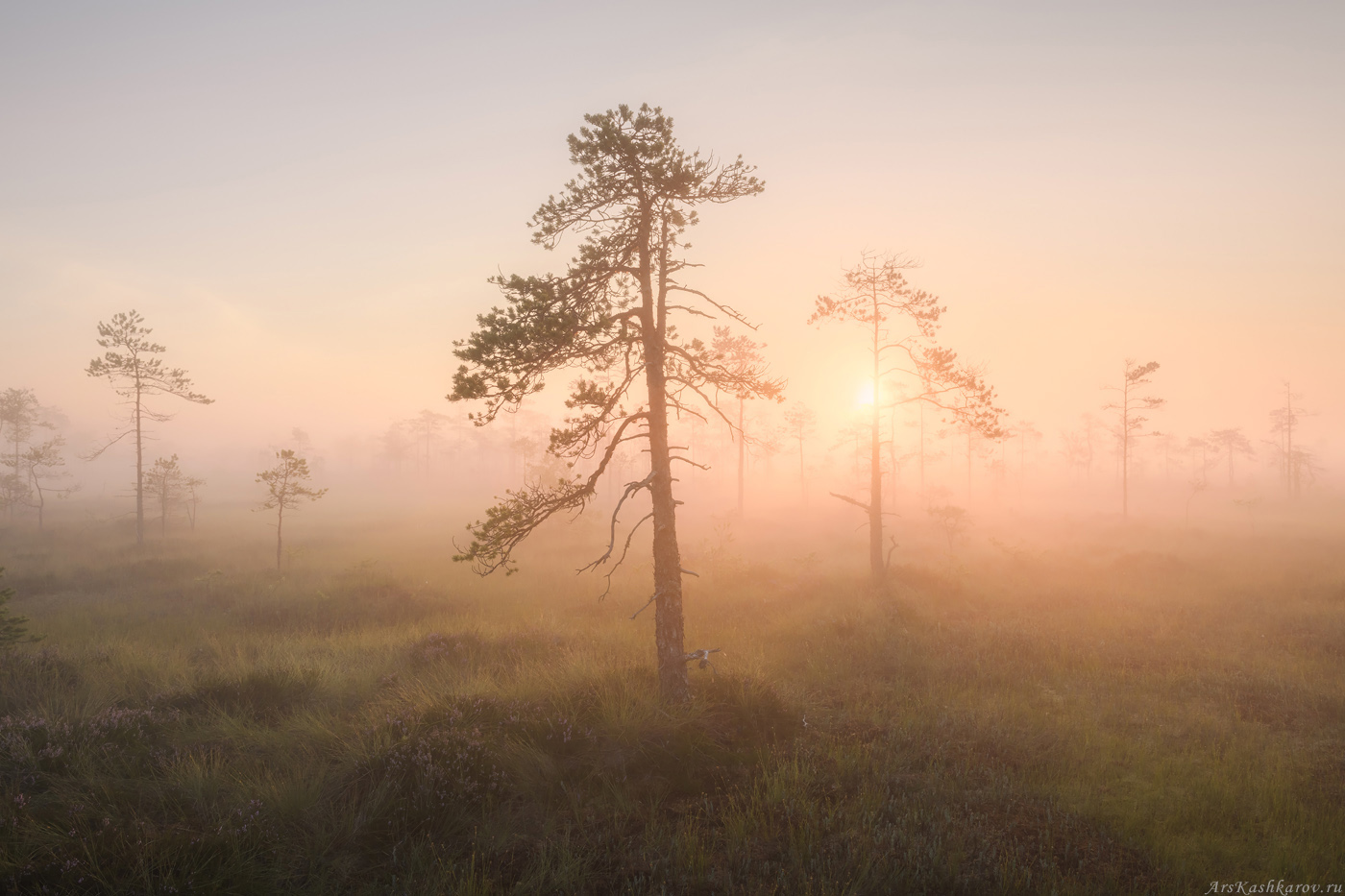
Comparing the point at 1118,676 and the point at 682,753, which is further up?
the point at 682,753

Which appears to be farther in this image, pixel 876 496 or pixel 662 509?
pixel 876 496

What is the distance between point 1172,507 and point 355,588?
70339mm

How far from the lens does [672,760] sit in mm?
6203

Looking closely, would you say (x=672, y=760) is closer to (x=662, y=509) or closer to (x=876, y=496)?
(x=662, y=509)

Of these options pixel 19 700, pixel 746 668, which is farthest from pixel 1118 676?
pixel 19 700

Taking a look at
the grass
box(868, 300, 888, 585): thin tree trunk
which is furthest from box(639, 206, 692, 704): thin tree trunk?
box(868, 300, 888, 585): thin tree trunk

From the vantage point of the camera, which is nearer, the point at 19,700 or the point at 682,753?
the point at 682,753

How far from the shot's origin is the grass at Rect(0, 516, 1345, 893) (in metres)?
4.55

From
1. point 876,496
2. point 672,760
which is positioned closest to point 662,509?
point 672,760

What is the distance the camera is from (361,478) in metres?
94.8

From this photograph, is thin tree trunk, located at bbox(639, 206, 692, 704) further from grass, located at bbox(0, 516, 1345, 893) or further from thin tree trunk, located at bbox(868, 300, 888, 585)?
thin tree trunk, located at bbox(868, 300, 888, 585)

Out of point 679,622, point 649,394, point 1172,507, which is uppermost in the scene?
point 649,394

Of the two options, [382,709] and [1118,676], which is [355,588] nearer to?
[382,709]

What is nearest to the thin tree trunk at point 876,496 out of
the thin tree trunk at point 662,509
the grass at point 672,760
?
the grass at point 672,760
